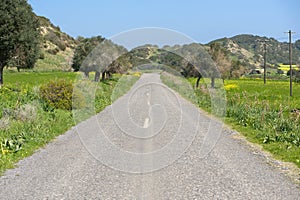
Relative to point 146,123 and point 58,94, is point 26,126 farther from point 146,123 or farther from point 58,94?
point 58,94

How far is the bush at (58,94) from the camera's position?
20.2 meters

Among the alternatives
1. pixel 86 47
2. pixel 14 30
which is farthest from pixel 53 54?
pixel 14 30

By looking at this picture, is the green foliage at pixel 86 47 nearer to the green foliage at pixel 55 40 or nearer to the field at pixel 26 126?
the field at pixel 26 126

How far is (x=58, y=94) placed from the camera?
20484mm

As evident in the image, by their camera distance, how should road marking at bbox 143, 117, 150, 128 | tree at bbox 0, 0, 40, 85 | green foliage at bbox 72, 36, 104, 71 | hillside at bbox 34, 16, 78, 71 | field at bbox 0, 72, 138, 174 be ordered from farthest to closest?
hillside at bbox 34, 16, 78, 71, green foliage at bbox 72, 36, 104, 71, tree at bbox 0, 0, 40, 85, road marking at bbox 143, 117, 150, 128, field at bbox 0, 72, 138, 174

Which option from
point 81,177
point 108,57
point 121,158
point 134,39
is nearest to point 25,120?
point 134,39

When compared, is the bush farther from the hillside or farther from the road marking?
the hillside

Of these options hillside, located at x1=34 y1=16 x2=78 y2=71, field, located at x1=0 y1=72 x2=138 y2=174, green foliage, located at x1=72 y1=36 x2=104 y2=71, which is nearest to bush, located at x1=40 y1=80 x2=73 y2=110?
field, located at x1=0 y1=72 x2=138 y2=174

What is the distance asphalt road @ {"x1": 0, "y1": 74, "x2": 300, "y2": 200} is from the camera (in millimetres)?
6820

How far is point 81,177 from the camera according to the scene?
7.81 m

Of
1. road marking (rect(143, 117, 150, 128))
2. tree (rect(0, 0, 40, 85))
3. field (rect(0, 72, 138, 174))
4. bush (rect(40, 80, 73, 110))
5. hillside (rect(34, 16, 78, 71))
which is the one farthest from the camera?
hillside (rect(34, 16, 78, 71))

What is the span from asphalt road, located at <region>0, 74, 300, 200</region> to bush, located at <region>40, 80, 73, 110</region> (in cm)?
623

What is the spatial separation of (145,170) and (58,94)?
12.9 metres

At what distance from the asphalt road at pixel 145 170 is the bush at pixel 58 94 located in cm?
623
